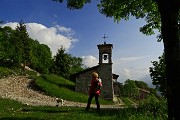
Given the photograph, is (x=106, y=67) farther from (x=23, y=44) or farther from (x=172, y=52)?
(x=172, y=52)

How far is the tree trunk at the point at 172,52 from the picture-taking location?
10477 millimetres

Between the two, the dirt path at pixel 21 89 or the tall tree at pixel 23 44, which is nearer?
the dirt path at pixel 21 89

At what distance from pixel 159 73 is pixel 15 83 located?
105 ft

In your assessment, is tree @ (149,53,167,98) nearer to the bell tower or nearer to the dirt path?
the bell tower

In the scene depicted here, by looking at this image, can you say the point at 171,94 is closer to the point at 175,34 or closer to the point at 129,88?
the point at 175,34

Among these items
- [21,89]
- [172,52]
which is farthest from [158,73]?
[172,52]

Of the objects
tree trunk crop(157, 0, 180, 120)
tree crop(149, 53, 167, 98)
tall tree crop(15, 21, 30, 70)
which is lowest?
tree trunk crop(157, 0, 180, 120)

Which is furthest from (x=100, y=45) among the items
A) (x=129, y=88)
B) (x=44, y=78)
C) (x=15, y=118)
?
(x=129, y=88)

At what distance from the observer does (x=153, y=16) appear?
21.8 metres

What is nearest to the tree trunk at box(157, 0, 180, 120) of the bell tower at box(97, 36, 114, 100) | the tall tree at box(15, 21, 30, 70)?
the bell tower at box(97, 36, 114, 100)

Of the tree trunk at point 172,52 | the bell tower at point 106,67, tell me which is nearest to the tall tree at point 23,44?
the bell tower at point 106,67

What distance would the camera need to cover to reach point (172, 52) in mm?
10938

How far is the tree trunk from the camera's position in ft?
34.4

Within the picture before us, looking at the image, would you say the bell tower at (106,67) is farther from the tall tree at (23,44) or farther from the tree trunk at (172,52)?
the tree trunk at (172,52)
